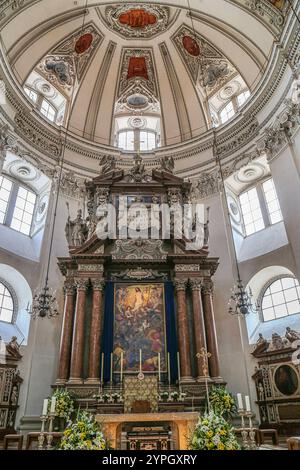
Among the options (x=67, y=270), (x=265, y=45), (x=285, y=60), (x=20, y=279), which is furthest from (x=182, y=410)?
(x=265, y=45)

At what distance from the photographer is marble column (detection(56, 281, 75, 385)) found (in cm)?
939

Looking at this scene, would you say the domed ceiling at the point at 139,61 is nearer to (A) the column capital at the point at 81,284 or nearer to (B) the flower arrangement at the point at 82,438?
(A) the column capital at the point at 81,284

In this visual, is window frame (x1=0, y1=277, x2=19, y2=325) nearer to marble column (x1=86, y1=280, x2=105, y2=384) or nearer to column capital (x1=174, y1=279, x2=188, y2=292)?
marble column (x1=86, y1=280, x2=105, y2=384)

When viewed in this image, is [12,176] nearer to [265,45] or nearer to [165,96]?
[165,96]

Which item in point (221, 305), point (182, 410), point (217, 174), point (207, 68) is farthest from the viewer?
point (207, 68)

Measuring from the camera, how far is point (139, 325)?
1016 cm

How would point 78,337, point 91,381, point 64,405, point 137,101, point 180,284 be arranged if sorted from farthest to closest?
point 137,101 < point 180,284 < point 78,337 < point 91,381 < point 64,405

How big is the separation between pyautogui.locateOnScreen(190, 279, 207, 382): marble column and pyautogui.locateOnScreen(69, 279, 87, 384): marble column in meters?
3.26

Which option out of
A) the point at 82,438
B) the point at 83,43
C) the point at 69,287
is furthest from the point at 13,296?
the point at 83,43

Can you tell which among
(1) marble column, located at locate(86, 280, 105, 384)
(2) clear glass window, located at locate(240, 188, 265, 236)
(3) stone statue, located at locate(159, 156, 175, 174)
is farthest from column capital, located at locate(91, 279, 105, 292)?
(2) clear glass window, located at locate(240, 188, 265, 236)

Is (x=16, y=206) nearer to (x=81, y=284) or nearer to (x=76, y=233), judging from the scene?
(x=76, y=233)

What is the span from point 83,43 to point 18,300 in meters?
12.6

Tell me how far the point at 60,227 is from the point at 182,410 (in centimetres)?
811

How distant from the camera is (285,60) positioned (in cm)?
1208
